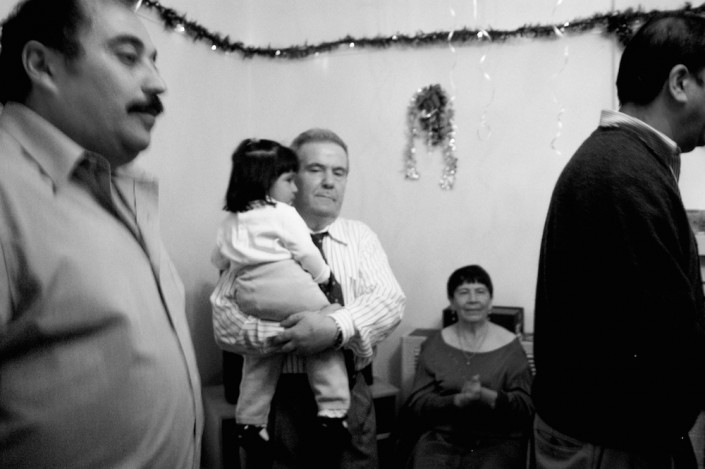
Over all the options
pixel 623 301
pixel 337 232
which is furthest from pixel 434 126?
pixel 623 301

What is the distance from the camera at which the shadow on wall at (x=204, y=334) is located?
9.96 feet

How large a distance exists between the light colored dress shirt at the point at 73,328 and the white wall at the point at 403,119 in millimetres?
1955

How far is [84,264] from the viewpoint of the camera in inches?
34.0

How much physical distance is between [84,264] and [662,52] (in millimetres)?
1234

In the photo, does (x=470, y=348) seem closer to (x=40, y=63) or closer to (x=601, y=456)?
(x=601, y=456)

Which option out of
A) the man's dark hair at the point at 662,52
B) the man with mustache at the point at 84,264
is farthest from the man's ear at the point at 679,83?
the man with mustache at the point at 84,264

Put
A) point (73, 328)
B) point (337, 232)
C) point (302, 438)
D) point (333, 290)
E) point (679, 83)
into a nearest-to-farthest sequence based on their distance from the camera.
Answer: point (73, 328)
point (679, 83)
point (302, 438)
point (333, 290)
point (337, 232)

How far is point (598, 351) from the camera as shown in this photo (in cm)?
118

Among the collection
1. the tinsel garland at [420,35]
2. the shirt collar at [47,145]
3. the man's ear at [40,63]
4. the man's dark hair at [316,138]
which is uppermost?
the tinsel garland at [420,35]

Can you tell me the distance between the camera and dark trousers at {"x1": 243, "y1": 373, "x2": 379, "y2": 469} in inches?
73.2

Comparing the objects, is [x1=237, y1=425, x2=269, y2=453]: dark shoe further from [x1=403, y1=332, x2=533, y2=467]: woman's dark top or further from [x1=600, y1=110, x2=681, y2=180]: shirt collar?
[x1=600, y1=110, x2=681, y2=180]: shirt collar

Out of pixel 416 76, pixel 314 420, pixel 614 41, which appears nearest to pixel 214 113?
pixel 416 76

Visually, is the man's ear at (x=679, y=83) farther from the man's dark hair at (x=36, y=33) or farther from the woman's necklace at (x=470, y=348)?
the woman's necklace at (x=470, y=348)

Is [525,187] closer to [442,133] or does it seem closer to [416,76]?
[442,133]
